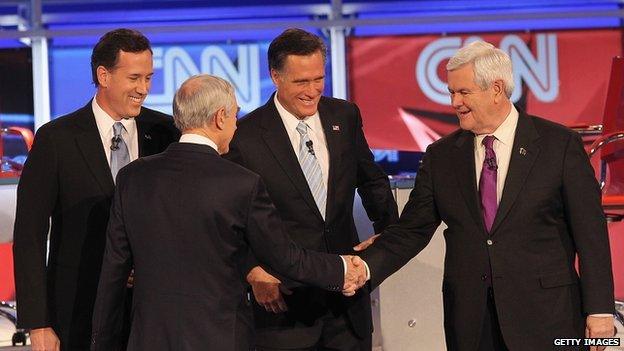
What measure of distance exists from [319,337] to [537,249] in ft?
2.51

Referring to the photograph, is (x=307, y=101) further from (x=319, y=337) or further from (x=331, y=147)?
(x=319, y=337)

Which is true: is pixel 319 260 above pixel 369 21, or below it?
below

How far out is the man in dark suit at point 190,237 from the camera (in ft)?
9.02

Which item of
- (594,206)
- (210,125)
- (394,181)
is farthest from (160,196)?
(394,181)

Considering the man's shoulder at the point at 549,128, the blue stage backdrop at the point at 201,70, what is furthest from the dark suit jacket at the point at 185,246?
the blue stage backdrop at the point at 201,70

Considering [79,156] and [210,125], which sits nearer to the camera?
[210,125]

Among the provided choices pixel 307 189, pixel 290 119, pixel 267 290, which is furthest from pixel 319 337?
pixel 290 119

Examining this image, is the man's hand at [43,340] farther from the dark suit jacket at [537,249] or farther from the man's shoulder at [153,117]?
the dark suit jacket at [537,249]

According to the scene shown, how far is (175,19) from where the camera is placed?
8344 mm

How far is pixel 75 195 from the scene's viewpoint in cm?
318

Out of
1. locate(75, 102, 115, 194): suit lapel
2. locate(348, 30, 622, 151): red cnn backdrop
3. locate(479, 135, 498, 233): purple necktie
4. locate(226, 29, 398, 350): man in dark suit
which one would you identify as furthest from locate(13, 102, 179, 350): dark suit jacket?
locate(348, 30, 622, 151): red cnn backdrop

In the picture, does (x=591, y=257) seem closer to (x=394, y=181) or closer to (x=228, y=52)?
(x=394, y=181)

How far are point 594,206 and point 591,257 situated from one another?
15 centimetres

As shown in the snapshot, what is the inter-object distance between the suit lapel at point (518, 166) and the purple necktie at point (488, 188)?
0.12 feet
